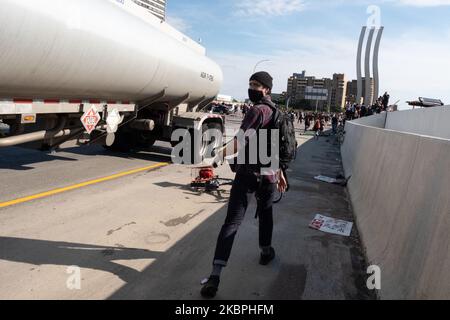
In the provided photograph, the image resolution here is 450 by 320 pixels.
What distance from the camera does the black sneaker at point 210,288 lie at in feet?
11.5

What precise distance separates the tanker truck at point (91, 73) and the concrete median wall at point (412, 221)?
4820 mm

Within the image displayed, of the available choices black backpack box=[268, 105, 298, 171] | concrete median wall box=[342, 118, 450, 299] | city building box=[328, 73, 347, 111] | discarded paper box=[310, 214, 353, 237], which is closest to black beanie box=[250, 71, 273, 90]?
black backpack box=[268, 105, 298, 171]

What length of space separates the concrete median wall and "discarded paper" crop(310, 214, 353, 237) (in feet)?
1.45

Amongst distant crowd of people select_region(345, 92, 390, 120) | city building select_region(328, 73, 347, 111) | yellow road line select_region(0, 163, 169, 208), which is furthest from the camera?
city building select_region(328, 73, 347, 111)

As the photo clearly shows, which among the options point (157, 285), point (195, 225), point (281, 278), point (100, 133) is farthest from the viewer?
point (100, 133)

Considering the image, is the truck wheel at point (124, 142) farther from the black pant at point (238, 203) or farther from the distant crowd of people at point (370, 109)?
the distant crowd of people at point (370, 109)

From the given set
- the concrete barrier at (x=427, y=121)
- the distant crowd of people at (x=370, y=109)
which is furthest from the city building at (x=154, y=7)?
the distant crowd of people at (x=370, y=109)

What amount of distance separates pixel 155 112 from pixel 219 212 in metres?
5.48

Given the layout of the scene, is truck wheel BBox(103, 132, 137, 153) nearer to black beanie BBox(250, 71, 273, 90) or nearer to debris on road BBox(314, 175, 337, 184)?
debris on road BBox(314, 175, 337, 184)

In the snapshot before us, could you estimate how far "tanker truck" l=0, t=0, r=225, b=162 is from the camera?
521cm

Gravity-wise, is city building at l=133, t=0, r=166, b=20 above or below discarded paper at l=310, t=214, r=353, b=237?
above
